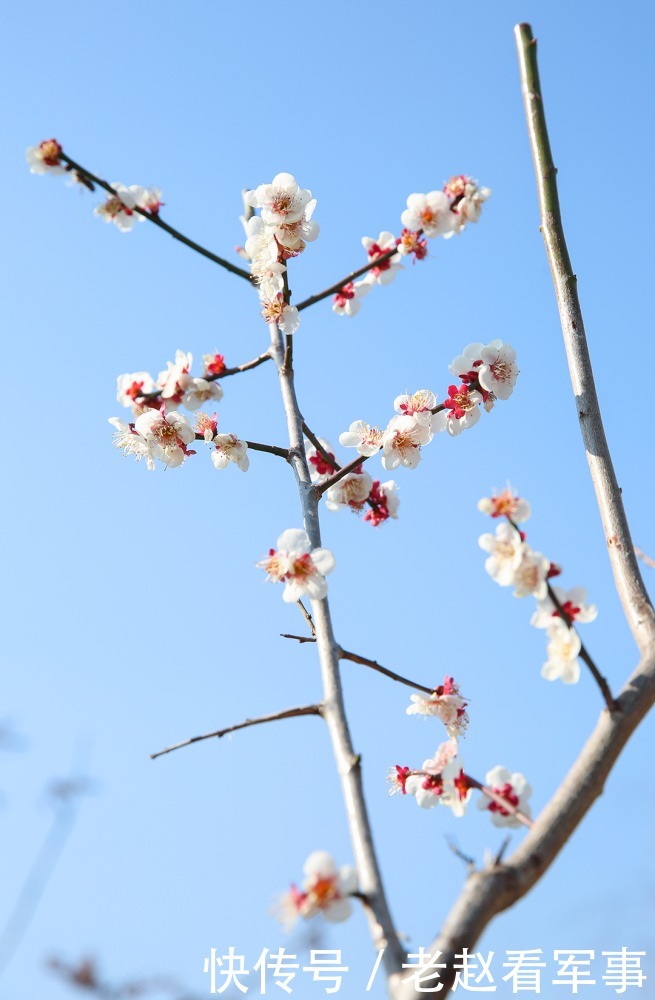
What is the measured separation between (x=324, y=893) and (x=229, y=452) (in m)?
1.39

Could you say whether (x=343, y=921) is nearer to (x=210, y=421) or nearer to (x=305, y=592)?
(x=305, y=592)

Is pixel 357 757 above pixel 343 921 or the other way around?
above

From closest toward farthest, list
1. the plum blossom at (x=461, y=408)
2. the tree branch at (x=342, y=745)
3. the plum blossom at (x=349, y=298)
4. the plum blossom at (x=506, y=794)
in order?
the tree branch at (x=342, y=745) < the plum blossom at (x=506, y=794) < the plum blossom at (x=461, y=408) < the plum blossom at (x=349, y=298)

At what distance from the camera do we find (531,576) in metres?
1.68

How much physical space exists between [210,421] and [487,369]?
799 millimetres

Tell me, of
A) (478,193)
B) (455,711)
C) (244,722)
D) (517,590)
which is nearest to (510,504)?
(517,590)

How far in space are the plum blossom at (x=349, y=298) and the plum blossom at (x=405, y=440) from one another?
1.39 ft

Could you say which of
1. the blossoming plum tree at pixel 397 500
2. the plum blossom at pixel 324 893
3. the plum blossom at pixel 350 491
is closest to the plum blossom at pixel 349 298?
the blossoming plum tree at pixel 397 500

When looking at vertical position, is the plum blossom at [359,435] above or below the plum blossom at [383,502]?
above

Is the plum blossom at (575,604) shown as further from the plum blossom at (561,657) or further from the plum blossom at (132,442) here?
the plum blossom at (132,442)

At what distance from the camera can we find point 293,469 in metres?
2.28

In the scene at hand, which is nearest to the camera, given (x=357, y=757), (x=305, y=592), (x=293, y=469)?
(x=357, y=757)

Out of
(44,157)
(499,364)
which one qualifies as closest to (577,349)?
(499,364)

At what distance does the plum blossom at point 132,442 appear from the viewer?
2.54 metres
